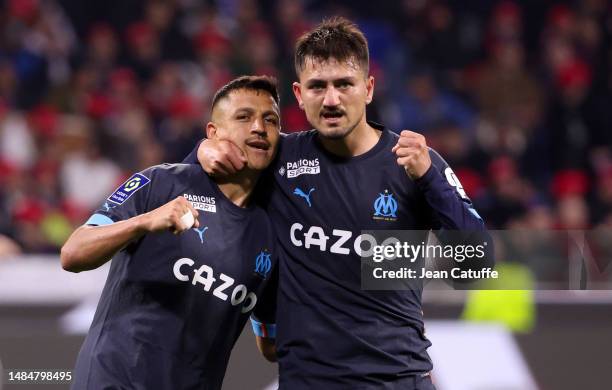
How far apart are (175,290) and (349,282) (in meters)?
0.69

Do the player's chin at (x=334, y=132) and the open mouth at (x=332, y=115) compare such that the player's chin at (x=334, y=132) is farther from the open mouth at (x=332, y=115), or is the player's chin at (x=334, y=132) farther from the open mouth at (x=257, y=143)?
the open mouth at (x=257, y=143)

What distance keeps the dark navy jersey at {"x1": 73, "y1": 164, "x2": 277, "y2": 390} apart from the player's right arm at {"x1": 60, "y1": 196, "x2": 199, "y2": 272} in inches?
5.3

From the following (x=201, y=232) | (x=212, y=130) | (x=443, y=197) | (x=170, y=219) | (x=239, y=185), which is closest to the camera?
(x=170, y=219)

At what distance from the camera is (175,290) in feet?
12.6

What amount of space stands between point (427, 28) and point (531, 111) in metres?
1.66

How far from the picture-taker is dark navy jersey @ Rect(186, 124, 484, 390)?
3771 mm

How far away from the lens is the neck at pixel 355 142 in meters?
3.91

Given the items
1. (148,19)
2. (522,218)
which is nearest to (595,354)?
(522,218)

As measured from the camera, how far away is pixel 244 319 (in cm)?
407

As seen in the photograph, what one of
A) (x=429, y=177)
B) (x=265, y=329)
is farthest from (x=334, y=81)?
(x=265, y=329)

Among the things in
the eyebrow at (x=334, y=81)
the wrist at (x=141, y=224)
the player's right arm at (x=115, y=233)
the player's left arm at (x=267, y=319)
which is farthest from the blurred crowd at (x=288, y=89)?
the wrist at (x=141, y=224)

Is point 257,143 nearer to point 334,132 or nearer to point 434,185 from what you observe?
point 334,132

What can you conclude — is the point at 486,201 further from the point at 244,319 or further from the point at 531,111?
the point at 244,319

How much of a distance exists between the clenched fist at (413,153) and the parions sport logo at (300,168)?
446 millimetres
